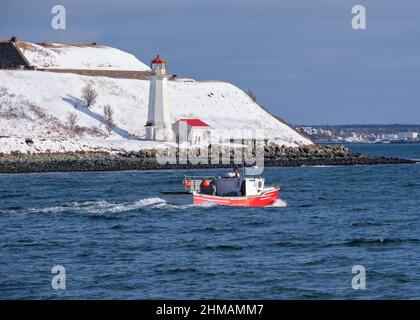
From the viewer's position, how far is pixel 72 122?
97.8 meters

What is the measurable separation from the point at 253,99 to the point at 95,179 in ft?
220

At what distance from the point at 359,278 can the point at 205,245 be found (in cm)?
777

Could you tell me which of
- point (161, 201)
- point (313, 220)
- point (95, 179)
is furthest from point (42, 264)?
point (95, 179)

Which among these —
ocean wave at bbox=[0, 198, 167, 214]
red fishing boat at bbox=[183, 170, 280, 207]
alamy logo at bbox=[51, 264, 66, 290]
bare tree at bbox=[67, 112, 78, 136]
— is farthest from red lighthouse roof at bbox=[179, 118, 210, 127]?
alamy logo at bbox=[51, 264, 66, 290]

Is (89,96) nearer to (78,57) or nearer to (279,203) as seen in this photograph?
(78,57)

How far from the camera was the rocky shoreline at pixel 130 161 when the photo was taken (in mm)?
77000

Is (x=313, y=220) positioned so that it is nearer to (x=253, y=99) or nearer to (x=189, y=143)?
(x=189, y=143)

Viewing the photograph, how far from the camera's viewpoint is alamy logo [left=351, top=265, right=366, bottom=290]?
2155 cm

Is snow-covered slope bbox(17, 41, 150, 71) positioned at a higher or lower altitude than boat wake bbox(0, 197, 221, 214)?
higher

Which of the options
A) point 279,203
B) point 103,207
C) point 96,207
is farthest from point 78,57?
point 103,207

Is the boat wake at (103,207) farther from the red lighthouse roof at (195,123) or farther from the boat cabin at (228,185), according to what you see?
the red lighthouse roof at (195,123)

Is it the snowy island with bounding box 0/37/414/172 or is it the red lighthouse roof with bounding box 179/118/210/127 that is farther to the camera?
the red lighthouse roof with bounding box 179/118/210/127

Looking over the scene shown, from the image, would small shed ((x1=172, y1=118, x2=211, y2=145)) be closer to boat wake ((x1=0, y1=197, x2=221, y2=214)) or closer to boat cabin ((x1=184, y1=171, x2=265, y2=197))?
boat wake ((x1=0, y1=197, x2=221, y2=214))

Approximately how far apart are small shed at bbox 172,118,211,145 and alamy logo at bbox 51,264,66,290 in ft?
234
